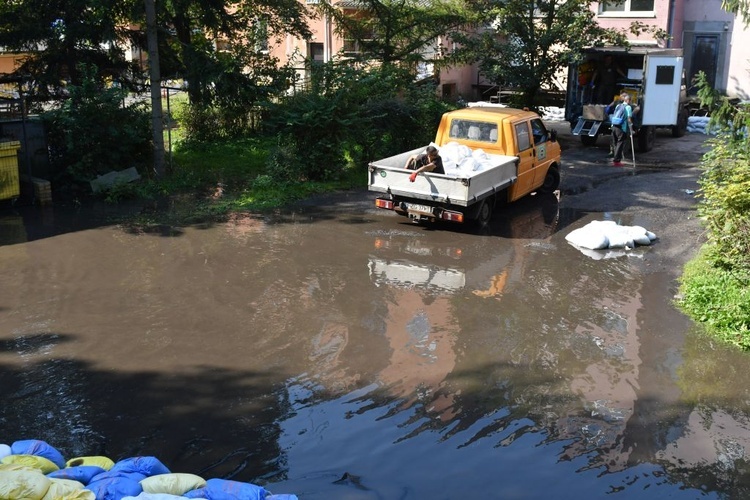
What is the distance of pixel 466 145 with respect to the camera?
50.6 ft

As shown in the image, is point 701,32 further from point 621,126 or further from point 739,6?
point 739,6

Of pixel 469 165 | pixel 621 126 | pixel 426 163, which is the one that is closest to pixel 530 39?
pixel 621 126

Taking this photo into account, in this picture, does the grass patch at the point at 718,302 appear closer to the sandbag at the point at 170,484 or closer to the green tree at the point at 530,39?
the sandbag at the point at 170,484

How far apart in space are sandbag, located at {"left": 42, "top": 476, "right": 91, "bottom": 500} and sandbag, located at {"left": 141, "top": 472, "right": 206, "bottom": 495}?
398 mm

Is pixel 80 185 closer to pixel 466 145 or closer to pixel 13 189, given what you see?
pixel 13 189

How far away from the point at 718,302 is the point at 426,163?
19.4 feet

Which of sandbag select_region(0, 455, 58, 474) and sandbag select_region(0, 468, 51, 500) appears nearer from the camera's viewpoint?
sandbag select_region(0, 468, 51, 500)

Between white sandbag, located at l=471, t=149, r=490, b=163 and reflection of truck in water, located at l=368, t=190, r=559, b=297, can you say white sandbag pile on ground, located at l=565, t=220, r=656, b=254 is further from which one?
white sandbag, located at l=471, t=149, r=490, b=163

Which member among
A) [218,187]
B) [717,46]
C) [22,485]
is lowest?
[22,485]

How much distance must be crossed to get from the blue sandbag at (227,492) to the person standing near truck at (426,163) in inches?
336

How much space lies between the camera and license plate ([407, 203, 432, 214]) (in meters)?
14.0

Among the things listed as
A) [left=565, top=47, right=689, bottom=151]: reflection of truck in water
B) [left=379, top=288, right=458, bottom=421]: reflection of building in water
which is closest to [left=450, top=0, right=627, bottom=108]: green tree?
[left=565, top=47, right=689, bottom=151]: reflection of truck in water

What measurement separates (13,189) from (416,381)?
34.7ft

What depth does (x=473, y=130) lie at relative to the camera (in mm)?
15484
